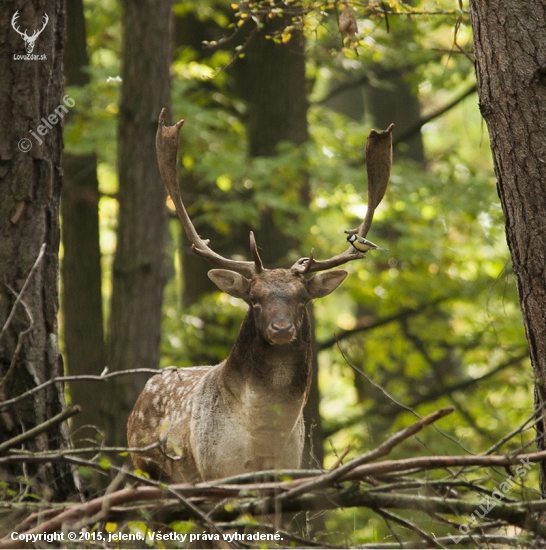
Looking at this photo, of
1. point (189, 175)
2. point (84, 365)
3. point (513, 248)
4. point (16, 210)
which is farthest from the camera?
point (189, 175)

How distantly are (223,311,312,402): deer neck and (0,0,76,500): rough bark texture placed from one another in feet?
4.50

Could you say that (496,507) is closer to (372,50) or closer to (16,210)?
(16,210)

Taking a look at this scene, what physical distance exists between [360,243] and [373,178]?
541 mm

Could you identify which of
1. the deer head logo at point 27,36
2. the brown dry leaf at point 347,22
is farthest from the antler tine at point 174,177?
the brown dry leaf at point 347,22

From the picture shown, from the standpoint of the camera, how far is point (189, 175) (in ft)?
44.1

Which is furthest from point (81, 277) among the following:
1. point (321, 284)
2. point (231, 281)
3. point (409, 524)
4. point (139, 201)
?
point (409, 524)

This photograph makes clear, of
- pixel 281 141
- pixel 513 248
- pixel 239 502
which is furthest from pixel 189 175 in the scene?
pixel 239 502

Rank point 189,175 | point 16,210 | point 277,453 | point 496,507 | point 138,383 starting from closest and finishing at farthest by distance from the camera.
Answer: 1. point 496,507
2. point 16,210
3. point 277,453
4. point 138,383
5. point 189,175

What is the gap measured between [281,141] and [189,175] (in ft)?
6.99

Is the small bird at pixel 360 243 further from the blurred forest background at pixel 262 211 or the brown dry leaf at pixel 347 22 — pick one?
the blurred forest background at pixel 262 211

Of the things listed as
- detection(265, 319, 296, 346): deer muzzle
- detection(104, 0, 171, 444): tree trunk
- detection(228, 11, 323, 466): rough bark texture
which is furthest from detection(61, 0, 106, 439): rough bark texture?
detection(265, 319, 296, 346): deer muzzle

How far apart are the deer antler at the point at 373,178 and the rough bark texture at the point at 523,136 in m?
1.53

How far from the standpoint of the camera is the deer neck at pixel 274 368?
5988 millimetres

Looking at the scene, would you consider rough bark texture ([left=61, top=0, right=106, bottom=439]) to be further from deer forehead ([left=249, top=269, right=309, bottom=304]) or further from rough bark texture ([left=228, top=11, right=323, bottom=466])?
deer forehead ([left=249, top=269, right=309, bottom=304])
